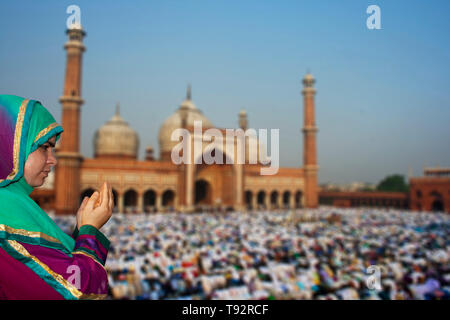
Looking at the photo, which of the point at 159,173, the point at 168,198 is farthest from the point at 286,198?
the point at 159,173

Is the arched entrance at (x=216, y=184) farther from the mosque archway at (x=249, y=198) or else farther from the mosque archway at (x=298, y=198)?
the mosque archway at (x=298, y=198)

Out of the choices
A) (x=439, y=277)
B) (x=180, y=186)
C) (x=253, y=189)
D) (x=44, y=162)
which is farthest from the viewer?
(x=253, y=189)

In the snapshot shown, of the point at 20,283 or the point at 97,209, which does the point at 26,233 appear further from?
the point at 97,209

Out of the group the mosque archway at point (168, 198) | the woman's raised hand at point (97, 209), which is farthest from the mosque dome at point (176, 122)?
the woman's raised hand at point (97, 209)

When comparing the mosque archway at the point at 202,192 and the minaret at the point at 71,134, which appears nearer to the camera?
the minaret at the point at 71,134
